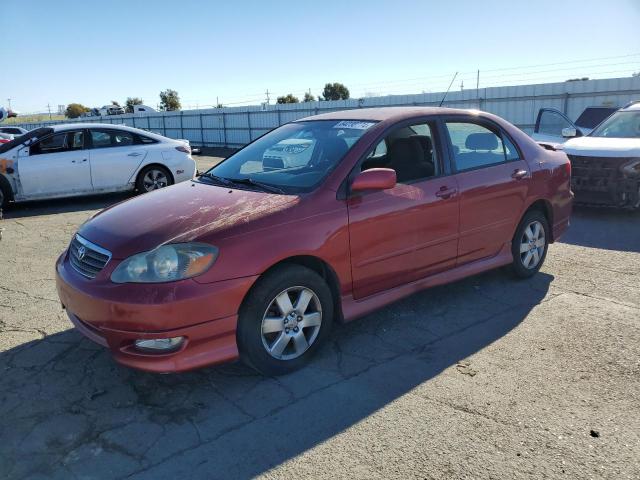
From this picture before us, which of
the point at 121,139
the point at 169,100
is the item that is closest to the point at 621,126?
the point at 121,139

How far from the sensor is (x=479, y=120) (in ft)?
16.0

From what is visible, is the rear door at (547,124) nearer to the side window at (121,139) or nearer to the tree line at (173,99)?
the side window at (121,139)

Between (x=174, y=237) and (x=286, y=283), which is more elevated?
(x=174, y=237)

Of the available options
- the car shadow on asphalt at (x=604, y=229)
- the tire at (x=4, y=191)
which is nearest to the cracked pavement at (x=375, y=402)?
the car shadow on asphalt at (x=604, y=229)

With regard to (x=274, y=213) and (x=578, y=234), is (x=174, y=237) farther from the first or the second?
(x=578, y=234)

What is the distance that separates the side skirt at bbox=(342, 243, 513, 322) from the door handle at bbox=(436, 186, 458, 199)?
0.65 metres

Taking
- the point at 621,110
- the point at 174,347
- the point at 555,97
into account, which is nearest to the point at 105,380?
the point at 174,347

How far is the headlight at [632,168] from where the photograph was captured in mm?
A: 7551

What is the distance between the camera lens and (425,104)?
19.3 metres

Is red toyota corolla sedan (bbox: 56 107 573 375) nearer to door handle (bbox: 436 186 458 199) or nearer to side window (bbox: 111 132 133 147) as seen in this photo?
door handle (bbox: 436 186 458 199)

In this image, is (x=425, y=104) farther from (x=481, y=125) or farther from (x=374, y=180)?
(x=374, y=180)

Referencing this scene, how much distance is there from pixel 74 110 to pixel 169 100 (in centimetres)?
1704

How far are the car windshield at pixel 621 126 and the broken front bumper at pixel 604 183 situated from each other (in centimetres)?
111

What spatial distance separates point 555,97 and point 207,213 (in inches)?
596
